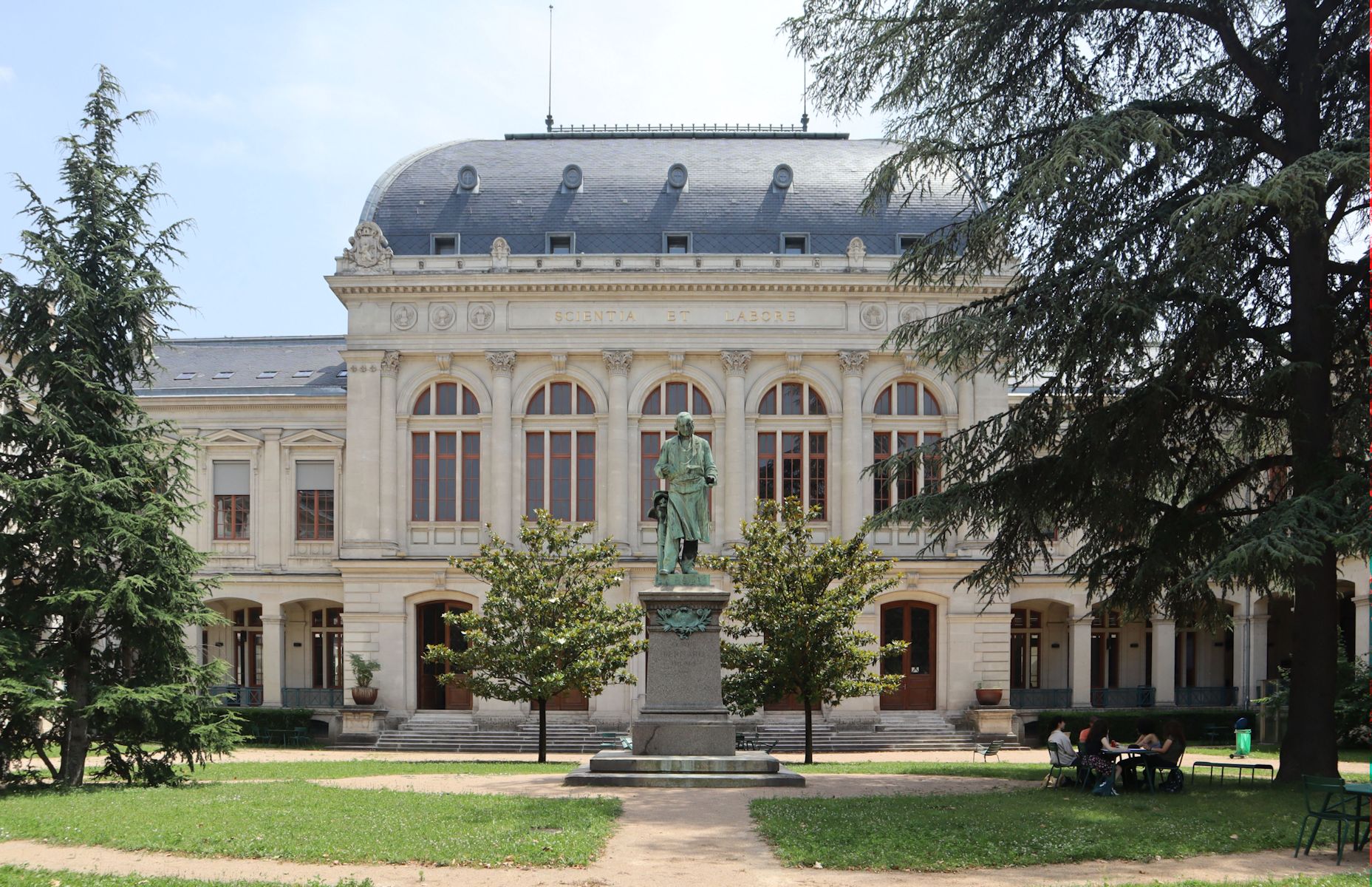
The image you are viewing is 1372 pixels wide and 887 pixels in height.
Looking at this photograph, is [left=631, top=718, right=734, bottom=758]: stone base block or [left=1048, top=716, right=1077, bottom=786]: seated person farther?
[left=1048, top=716, right=1077, bottom=786]: seated person

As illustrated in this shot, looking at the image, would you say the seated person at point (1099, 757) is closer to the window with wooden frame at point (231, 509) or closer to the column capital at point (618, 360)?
the column capital at point (618, 360)

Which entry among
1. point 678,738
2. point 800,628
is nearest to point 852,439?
point 800,628

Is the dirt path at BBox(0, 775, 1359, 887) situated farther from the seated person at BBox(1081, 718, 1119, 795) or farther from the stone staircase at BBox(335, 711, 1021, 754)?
the stone staircase at BBox(335, 711, 1021, 754)

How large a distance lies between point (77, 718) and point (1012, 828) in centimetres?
1523

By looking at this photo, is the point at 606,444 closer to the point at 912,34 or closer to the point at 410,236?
the point at 410,236

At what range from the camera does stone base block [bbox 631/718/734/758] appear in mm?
20391

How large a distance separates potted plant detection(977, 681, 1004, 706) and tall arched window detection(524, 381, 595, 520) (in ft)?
43.2

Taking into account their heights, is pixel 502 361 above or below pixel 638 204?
below

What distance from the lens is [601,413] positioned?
4419 cm

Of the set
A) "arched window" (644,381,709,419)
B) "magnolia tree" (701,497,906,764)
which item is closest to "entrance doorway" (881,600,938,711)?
"arched window" (644,381,709,419)

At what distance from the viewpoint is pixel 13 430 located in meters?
23.0

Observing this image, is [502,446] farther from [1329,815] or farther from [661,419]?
[1329,815]

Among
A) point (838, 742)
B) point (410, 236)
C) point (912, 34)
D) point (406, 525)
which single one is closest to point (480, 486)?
point (406, 525)

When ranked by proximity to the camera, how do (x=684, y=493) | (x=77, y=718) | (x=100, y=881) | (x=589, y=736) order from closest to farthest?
(x=100, y=881) < (x=684, y=493) < (x=77, y=718) < (x=589, y=736)
